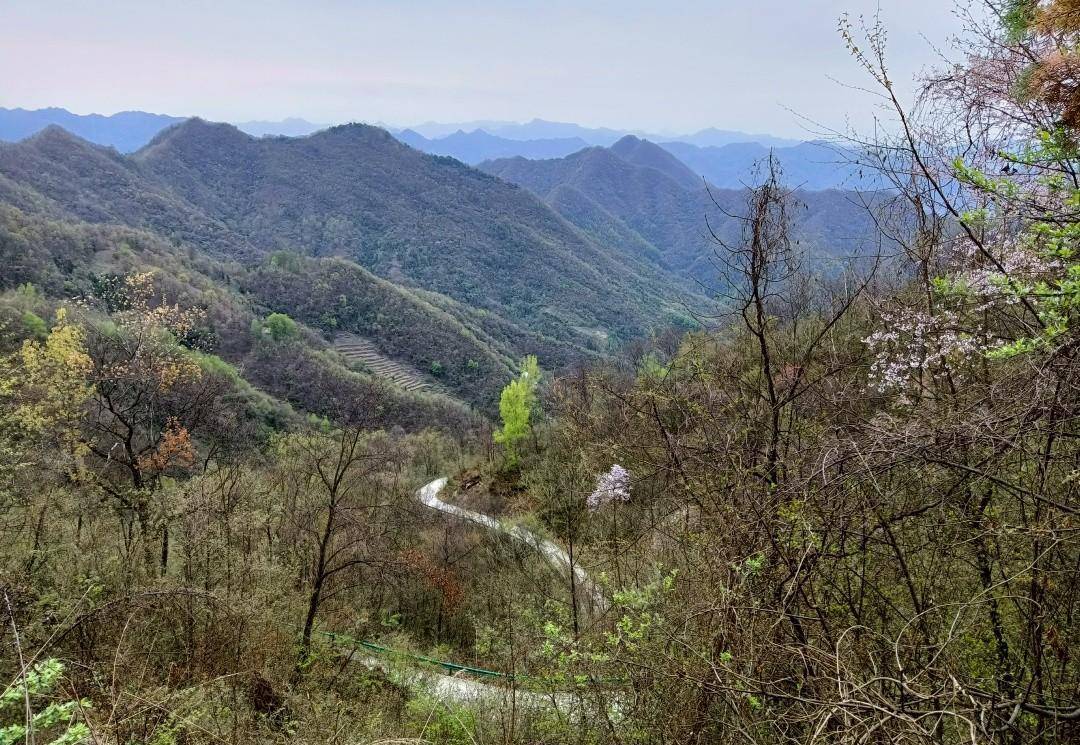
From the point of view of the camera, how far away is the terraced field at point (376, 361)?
75469mm

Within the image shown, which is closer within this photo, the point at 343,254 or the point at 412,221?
the point at 343,254

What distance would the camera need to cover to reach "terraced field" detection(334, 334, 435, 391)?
75.5m

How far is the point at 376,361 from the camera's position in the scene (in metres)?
79.6

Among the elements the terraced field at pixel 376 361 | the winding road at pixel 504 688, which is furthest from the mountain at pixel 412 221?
the winding road at pixel 504 688

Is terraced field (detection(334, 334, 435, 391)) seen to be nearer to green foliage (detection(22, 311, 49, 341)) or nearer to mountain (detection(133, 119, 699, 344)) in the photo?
green foliage (detection(22, 311, 49, 341))

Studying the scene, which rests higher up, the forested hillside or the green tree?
the forested hillside

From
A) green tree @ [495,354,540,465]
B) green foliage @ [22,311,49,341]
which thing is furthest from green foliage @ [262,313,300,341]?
green tree @ [495,354,540,465]

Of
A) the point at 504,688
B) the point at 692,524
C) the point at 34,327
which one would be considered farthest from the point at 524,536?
the point at 34,327

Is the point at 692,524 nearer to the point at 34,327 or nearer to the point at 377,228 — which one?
the point at 34,327

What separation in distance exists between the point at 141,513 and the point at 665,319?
126425 mm

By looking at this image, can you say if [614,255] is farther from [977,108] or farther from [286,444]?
[977,108]

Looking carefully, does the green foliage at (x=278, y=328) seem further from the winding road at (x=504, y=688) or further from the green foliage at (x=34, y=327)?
the winding road at (x=504, y=688)

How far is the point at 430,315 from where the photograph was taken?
88438mm

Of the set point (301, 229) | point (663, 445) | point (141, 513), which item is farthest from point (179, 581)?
point (301, 229)
